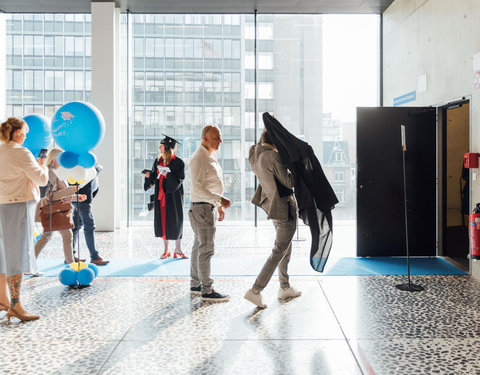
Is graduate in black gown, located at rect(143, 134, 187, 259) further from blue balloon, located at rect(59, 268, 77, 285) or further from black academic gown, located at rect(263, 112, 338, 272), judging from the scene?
black academic gown, located at rect(263, 112, 338, 272)

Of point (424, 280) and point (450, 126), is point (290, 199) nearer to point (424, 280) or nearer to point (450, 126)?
point (424, 280)

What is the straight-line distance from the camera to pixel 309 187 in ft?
Answer: 11.9

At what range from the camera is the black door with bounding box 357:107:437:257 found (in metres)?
5.87

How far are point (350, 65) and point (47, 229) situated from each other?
252 inches

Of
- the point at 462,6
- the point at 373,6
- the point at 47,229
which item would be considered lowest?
the point at 47,229

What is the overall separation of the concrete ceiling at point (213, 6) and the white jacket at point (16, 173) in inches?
217

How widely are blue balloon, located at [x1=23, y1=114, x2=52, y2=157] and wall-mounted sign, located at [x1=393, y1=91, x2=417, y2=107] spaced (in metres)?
5.06

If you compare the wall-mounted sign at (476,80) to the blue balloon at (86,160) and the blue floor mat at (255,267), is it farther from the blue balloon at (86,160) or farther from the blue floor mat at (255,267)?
the blue balloon at (86,160)

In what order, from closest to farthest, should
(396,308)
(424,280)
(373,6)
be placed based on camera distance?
(396,308)
(424,280)
(373,6)

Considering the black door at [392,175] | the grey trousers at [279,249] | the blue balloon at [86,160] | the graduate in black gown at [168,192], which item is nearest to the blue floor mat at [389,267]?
the black door at [392,175]

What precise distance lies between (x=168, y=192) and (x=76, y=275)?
1.59 m

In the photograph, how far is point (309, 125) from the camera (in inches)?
343

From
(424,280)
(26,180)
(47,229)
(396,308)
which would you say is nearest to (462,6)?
(424,280)

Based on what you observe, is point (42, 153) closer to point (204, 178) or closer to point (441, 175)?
point (204, 178)
